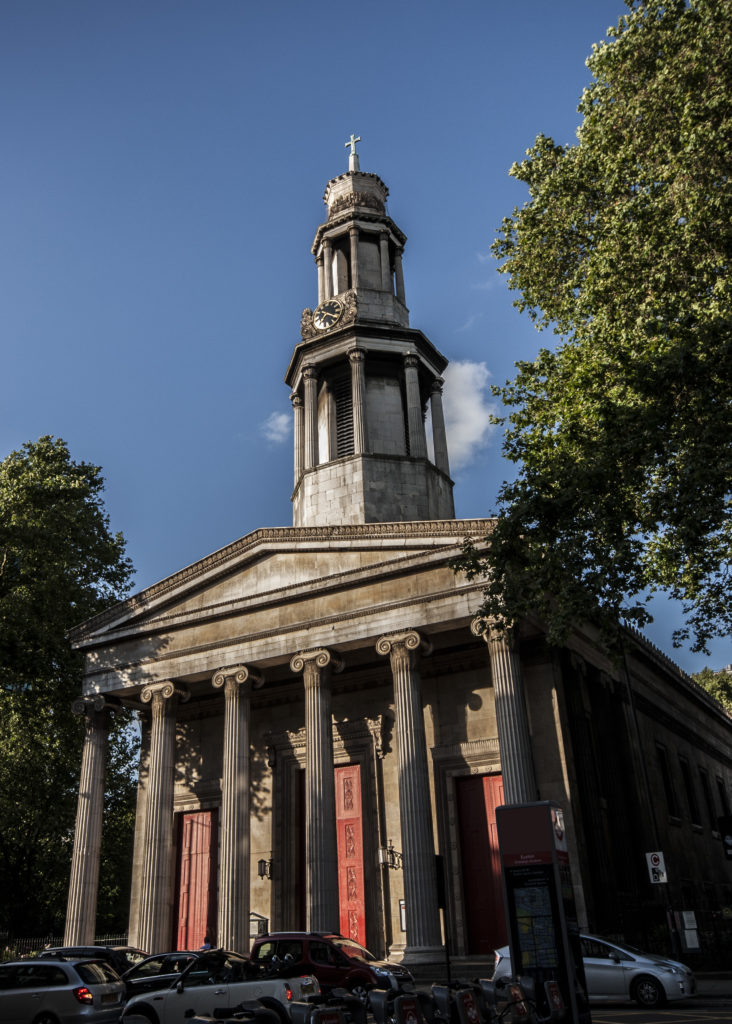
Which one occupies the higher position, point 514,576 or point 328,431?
point 328,431

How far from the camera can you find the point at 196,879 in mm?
27266

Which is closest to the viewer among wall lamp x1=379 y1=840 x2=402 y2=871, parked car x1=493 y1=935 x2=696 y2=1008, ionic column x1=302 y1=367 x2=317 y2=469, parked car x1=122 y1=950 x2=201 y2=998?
parked car x1=122 y1=950 x2=201 y2=998

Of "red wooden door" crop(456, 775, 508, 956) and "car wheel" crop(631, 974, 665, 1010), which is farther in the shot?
"red wooden door" crop(456, 775, 508, 956)

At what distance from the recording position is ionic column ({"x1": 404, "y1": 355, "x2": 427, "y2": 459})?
105ft

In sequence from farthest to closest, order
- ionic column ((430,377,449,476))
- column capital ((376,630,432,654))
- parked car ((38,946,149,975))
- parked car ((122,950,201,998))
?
ionic column ((430,377,449,476)) < column capital ((376,630,432,654)) < parked car ((38,946,149,975)) < parked car ((122,950,201,998))

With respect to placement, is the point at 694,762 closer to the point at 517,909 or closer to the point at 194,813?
the point at 194,813

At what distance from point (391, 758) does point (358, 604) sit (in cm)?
511

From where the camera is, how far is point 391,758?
2550cm

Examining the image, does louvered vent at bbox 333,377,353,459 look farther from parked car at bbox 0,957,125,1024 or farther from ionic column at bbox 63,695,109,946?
parked car at bbox 0,957,125,1024

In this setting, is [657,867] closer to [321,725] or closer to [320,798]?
[320,798]

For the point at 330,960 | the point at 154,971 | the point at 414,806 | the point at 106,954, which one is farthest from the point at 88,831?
the point at 330,960

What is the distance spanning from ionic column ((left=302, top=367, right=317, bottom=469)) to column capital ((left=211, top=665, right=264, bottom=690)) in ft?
31.7

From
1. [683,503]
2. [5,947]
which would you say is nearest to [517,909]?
[683,503]

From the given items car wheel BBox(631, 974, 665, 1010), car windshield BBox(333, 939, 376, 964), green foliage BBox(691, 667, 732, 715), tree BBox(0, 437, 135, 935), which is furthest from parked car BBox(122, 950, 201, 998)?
green foliage BBox(691, 667, 732, 715)
